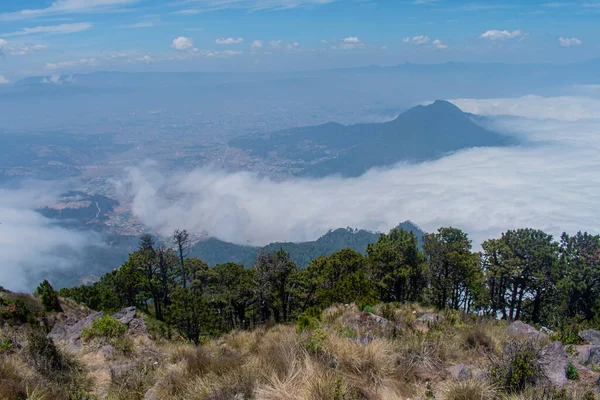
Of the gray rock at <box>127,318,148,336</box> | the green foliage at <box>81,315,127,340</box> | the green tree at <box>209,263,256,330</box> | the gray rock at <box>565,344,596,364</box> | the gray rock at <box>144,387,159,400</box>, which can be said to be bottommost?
the green tree at <box>209,263,256,330</box>

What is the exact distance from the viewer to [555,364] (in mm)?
6629

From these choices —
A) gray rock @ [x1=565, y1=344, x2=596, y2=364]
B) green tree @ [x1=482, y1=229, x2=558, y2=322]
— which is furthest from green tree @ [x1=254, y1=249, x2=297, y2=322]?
gray rock @ [x1=565, y1=344, x2=596, y2=364]

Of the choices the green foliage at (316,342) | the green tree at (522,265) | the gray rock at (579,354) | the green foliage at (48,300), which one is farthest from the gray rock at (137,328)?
the green tree at (522,265)

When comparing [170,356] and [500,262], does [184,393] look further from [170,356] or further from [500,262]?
[500,262]

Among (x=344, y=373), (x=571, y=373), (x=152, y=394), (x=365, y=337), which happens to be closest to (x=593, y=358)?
(x=571, y=373)

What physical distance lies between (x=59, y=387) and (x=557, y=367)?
931 centimetres

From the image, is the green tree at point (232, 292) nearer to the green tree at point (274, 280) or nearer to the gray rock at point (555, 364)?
the green tree at point (274, 280)

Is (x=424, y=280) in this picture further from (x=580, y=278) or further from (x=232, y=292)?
(x=232, y=292)

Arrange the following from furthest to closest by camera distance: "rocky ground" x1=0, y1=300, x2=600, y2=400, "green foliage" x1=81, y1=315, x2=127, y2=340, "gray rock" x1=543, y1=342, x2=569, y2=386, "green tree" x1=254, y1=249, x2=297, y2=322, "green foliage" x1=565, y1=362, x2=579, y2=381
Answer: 1. "green tree" x1=254, y1=249, x2=297, y2=322
2. "green foliage" x1=81, y1=315, x2=127, y2=340
3. "green foliage" x1=565, y1=362, x2=579, y2=381
4. "gray rock" x1=543, y1=342, x2=569, y2=386
5. "rocky ground" x1=0, y1=300, x2=600, y2=400

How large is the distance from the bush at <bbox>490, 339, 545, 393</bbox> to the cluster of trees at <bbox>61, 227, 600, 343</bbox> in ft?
69.0

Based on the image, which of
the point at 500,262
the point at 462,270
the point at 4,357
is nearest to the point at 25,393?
the point at 4,357

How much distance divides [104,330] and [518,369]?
1127 centimetres

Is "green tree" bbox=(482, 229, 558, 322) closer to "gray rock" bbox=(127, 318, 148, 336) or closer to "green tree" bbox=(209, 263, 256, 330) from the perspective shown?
"green tree" bbox=(209, 263, 256, 330)

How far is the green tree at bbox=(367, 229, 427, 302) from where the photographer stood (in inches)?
1348
